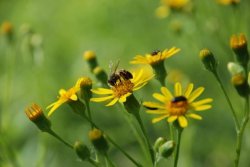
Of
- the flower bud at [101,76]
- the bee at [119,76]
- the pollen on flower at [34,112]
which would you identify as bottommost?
the flower bud at [101,76]

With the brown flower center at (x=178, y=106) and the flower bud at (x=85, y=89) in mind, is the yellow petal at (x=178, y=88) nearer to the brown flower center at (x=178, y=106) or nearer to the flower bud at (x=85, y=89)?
the brown flower center at (x=178, y=106)

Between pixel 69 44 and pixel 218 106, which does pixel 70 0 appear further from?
pixel 218 106

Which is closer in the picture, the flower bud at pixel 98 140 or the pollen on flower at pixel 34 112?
the flower bud at pixel 98 140

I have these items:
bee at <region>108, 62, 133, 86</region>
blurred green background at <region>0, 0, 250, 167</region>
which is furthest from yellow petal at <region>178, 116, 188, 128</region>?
blurred green background at <region>0, 0, 250, 167</region>

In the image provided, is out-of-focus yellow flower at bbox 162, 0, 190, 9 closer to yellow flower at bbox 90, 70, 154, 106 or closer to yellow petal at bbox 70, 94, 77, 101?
yellow flower at bbox 90, 70, 154, 106

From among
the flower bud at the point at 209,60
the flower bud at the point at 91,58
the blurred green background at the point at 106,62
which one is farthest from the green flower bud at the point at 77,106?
the blurred green background at the point at 106,62

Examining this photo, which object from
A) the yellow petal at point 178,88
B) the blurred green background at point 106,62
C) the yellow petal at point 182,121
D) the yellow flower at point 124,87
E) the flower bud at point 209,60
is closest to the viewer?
the yellow petal at point 182,121

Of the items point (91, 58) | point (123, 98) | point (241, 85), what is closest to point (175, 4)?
point (91, 58)

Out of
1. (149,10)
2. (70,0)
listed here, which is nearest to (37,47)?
(149,10)
